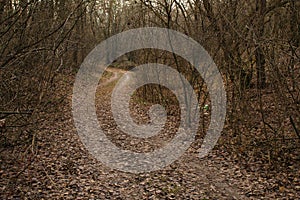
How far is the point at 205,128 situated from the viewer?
9711mm

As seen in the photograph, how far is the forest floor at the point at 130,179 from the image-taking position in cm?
589

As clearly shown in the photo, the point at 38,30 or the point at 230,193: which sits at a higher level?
the point at 38,30

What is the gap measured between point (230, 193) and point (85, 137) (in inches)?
196

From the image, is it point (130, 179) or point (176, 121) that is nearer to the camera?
point (130, 179)

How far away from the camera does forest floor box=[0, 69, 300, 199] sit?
19.3ft

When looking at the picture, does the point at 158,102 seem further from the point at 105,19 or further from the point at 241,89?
the point at 105,19

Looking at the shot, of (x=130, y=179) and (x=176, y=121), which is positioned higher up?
(x=176, y=121)

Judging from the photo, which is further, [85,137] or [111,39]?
[111,39]

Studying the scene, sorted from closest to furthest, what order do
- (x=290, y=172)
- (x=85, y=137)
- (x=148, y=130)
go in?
(x=290, y=172), (x=85, y=137), (x=148, y=130)

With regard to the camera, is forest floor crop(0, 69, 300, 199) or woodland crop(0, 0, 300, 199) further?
forest floor crop(0, 69, 300, 199)

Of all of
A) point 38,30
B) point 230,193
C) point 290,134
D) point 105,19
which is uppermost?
point 105,19

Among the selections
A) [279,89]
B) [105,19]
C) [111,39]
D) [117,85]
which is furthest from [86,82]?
[279,89]

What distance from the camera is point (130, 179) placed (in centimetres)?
668

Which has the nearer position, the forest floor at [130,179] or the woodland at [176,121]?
the woodland at [176,121]
